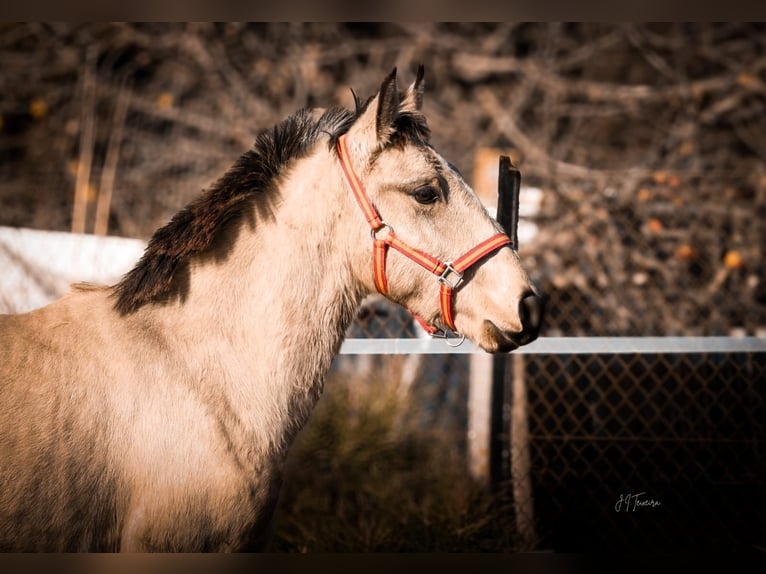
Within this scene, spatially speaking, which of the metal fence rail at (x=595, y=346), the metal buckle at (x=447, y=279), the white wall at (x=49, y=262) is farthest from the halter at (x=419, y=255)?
the white wall at (x=49, y=262)

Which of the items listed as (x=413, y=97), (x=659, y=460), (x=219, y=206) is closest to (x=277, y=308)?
(x=219, y=206)

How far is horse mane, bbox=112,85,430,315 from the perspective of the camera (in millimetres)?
2123

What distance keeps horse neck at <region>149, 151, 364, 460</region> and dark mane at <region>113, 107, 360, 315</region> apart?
71 millimetres

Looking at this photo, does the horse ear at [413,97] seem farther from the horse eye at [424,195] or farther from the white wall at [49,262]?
the white wall at [49,262]

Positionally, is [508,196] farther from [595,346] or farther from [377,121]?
[377,121]

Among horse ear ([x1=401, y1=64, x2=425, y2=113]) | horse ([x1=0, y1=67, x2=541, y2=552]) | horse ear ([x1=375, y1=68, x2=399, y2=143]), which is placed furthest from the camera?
horse ear ([x1=401, y1=64, x2=425, y2=113])

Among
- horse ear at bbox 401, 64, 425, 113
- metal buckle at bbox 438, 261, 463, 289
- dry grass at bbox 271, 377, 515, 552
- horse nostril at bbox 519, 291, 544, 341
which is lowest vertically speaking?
dry grass at bbox 271, 377, 515, 552

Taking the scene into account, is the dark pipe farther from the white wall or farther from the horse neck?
→ the white wall

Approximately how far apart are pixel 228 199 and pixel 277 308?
40cm

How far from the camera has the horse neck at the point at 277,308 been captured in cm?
210

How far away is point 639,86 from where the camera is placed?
→ 6.03 meters

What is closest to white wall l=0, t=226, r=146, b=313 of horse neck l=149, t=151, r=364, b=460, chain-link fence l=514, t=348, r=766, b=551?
horse neck l=149, t=151, r=364, b=460

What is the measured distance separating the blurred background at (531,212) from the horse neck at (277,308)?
1586 mm

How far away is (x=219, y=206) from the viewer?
84.3 inches
